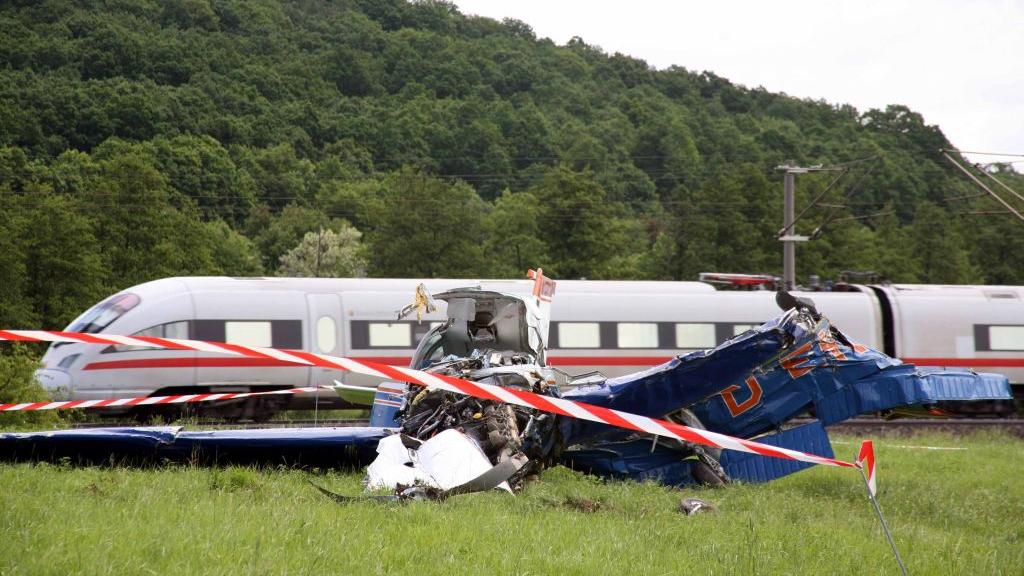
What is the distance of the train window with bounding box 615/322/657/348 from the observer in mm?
21625

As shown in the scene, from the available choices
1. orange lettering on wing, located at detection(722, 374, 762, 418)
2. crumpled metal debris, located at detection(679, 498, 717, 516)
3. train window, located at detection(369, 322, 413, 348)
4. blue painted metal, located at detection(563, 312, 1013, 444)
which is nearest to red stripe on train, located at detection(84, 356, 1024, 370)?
train window, located at detection(369, 322, 413, 348)

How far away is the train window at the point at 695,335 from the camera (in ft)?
72.1

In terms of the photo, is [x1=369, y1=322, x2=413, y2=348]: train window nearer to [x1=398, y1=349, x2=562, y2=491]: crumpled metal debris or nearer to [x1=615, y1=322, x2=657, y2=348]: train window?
[x1=615, y1=322, x2=657, y2=348]: train window

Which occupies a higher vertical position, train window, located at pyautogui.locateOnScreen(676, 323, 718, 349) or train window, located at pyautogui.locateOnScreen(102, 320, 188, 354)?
train window, located at pyautogui.locateOnScreen(102, 320, 188, 354)

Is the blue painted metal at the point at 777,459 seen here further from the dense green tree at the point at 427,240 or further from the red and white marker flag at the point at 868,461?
the dense green tree at the point at 427,240

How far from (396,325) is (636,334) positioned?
185 inches

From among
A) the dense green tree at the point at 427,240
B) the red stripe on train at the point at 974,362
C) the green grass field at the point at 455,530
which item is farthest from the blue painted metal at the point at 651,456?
the dense green tree at the point at 427,240

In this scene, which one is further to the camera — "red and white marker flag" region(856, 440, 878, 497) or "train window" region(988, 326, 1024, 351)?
"train window" region(988, 326, 1024, 351)

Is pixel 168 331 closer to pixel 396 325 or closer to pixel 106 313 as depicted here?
pixel 106 313

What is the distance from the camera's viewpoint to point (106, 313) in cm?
1905

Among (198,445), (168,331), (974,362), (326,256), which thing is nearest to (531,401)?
(198,445)

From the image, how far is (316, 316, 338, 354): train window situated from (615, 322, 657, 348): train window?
5.43 metres

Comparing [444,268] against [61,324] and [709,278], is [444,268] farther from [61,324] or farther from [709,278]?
[709,278]

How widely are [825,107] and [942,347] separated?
3139 inches
